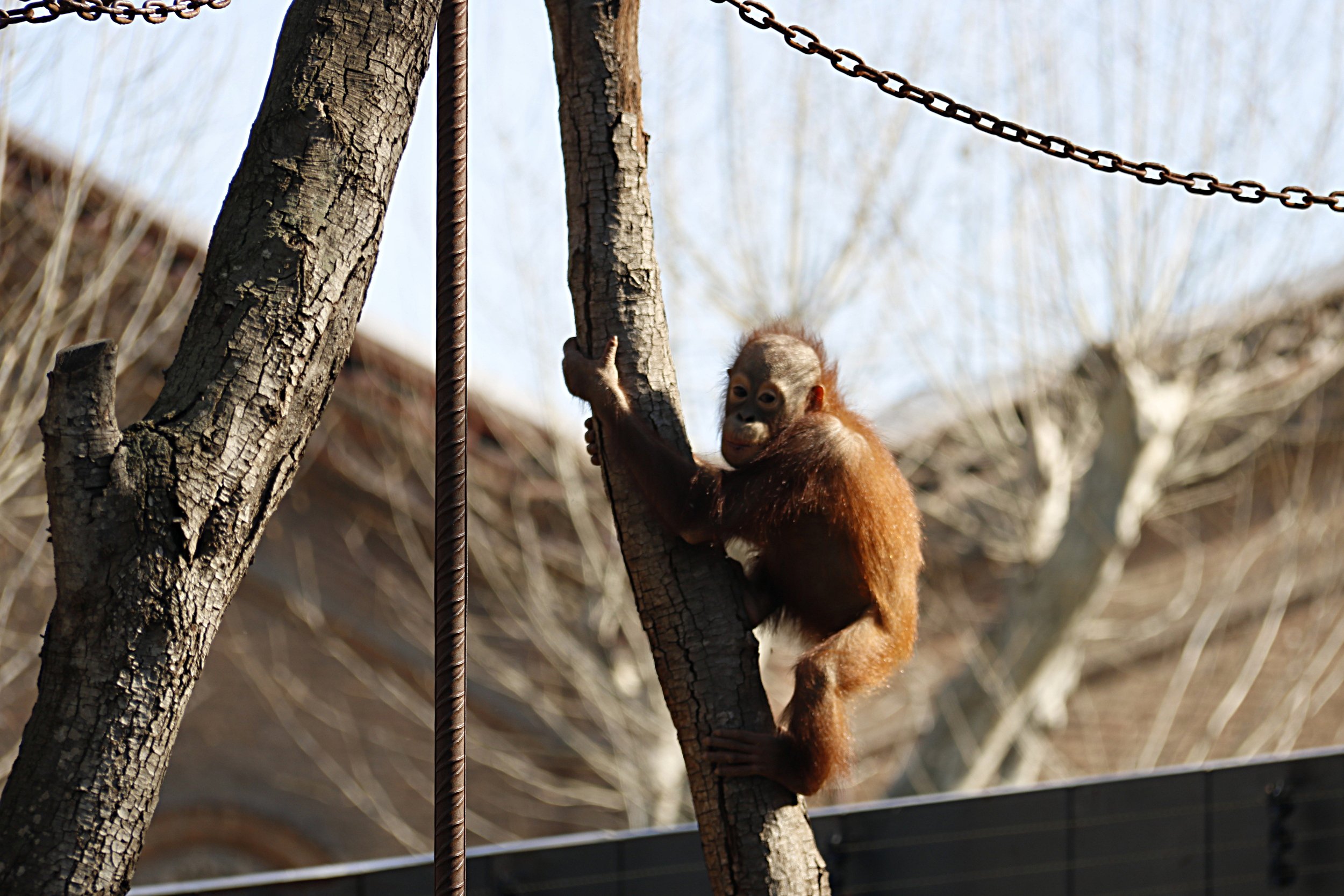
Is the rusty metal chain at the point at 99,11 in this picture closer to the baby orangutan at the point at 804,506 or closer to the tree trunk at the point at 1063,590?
the baby orangutan at the point at 804,506

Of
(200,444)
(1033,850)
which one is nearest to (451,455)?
(200,444)

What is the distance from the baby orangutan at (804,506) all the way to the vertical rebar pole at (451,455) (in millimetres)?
407

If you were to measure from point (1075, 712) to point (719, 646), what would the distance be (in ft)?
27.8

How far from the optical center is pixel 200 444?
6.79 feet

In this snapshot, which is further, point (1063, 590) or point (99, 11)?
point (1063, 590)

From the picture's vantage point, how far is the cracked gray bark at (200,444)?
192cm

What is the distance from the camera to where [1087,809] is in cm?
554

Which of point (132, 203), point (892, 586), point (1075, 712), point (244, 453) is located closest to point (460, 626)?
point (244, 453)

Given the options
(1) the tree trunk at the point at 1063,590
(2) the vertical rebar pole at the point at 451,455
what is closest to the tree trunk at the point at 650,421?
(2) the vertical rebar pole at the point at 451,455

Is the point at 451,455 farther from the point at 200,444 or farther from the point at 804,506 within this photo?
the point at 804,506

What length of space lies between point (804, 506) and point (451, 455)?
1.04 m

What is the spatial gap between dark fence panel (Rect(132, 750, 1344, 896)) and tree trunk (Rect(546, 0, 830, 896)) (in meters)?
2.33

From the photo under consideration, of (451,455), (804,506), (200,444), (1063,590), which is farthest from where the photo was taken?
(1063,590)

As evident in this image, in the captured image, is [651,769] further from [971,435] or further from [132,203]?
[132,203]
